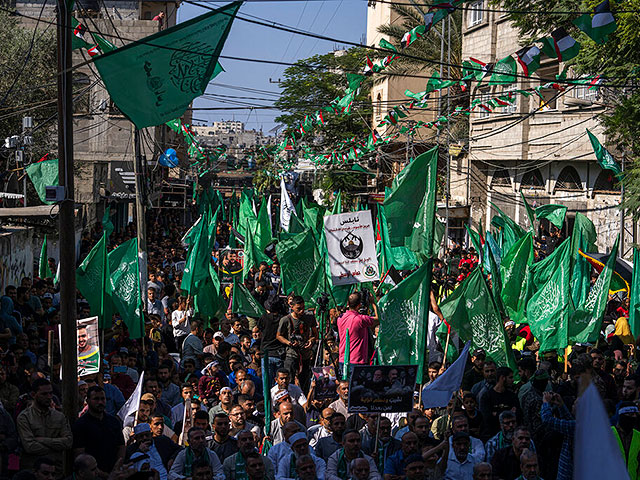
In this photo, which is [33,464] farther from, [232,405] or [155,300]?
[155,300]

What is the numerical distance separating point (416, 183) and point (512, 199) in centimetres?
2115

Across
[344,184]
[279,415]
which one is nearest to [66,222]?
[279,415]

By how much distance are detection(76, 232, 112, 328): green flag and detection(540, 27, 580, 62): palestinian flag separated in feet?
20.4

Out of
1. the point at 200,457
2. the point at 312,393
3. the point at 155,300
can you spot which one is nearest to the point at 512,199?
the point at 155,300

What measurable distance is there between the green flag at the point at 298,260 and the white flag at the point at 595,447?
13.9 m

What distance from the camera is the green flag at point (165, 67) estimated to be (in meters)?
7.27

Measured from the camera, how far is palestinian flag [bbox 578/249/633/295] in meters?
16.5

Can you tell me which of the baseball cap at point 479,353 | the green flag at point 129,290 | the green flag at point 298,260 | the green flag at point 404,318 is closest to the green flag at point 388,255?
the green flag at point 298,260

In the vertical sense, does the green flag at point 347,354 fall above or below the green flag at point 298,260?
below

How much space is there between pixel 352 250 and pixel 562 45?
4.36 metres

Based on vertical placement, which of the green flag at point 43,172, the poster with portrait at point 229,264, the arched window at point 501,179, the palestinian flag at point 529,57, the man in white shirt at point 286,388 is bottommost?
the man in white shirt at point 286,388

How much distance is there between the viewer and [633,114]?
18062 millimetres

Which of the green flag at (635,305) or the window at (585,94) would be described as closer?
the green flag at (635,305)

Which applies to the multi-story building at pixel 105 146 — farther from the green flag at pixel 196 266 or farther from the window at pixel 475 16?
the green flag at pixel 196 266
